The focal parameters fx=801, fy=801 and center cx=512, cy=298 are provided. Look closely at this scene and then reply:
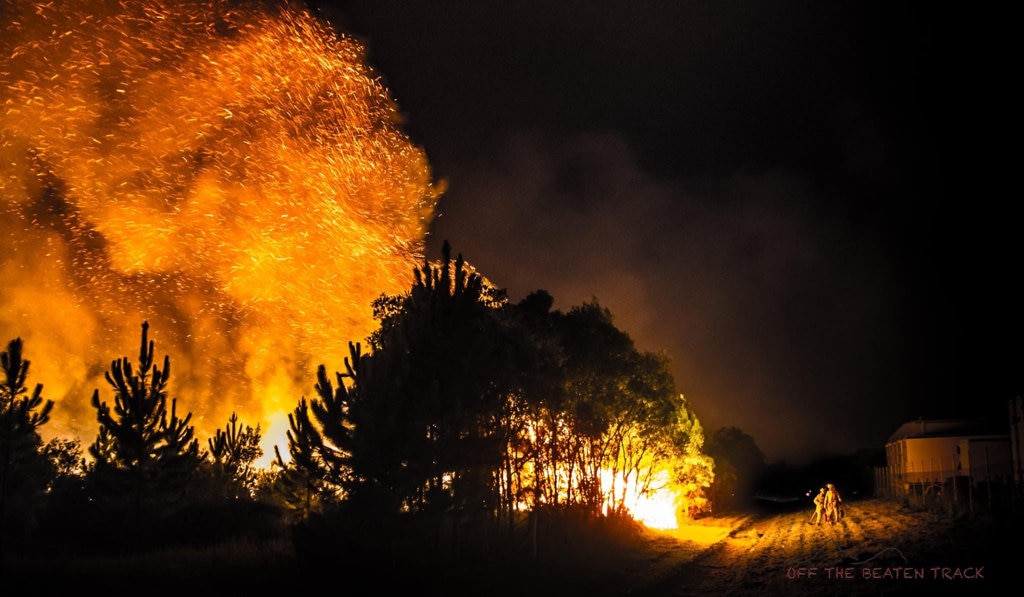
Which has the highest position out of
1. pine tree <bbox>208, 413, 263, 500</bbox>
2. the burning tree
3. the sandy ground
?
the burning tree

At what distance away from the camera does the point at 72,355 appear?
238 ft

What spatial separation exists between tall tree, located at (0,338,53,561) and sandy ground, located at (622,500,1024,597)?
2047 cm

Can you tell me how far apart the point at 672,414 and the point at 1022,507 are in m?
19.4

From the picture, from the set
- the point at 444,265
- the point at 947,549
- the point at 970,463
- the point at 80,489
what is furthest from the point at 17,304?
the point at 970,463

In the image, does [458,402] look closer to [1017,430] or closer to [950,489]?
[1017,430]

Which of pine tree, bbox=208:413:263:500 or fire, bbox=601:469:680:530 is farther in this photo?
pine tree, bbox=208:413:263:500

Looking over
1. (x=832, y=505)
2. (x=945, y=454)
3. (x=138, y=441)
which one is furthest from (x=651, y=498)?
(x=945, y=454)

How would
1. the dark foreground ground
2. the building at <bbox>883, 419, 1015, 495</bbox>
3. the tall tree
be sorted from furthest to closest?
the building at <bbox>883, 419, 1015, 495</bbox> → the tall tree → the dark foreground ground

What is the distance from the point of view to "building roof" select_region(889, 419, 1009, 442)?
8106cm

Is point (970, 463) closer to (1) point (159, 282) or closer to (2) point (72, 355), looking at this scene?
(1) point (159, 282)

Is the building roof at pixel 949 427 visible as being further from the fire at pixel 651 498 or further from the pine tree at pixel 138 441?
the pine tree at pixel 138 441

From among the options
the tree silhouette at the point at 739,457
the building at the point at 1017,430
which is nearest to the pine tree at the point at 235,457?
the building at the point at 1017,430

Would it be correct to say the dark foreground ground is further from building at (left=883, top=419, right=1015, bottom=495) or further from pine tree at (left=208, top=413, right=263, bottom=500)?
pine tree at (left=208, top=413, right=263, bottom=500)

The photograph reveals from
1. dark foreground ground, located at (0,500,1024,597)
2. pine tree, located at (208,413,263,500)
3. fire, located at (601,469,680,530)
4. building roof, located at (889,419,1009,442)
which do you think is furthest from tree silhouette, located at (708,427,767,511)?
dark foreground ground, located at (0,500,1024,597)
